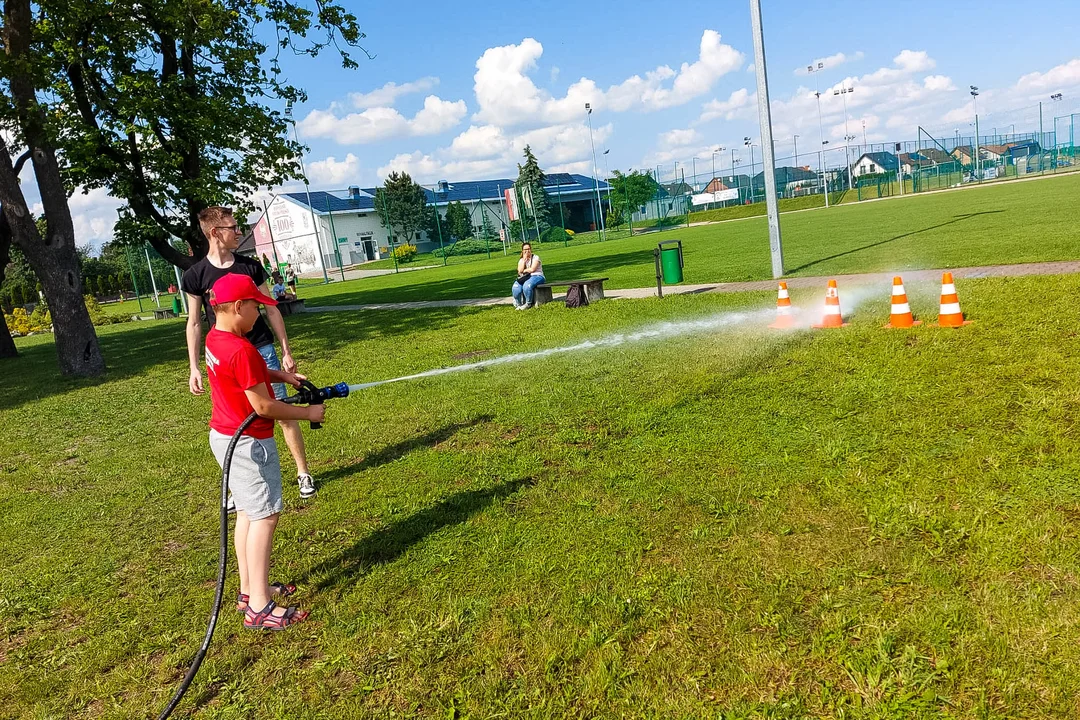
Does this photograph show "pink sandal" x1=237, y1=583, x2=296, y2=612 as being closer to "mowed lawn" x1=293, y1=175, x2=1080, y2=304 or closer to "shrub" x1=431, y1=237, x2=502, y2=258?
"mowed lawn" x1=293, y1=175, x2=1080, y2=304

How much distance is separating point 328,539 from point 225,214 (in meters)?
2.14

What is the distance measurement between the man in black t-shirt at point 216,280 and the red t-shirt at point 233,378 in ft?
2.18

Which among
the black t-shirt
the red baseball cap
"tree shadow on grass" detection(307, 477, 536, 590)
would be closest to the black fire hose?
the red baseball cap

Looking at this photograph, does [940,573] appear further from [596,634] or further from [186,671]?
[186,671]

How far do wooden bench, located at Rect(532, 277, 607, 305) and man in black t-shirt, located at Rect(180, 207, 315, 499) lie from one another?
28.5ft

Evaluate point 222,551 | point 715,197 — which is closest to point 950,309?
point 222,551

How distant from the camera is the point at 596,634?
2977mm

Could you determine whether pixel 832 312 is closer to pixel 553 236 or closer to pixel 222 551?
pixel 222 551

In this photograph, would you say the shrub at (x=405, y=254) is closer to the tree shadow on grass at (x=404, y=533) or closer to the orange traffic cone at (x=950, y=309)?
the orange traffic cone at (x=950, y=309)

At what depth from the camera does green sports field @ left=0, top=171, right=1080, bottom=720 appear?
268 cm

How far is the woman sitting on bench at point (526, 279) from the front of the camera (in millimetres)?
13672

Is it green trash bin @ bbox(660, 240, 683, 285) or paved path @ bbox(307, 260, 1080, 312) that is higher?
green trash bin @ bbox(660, 240, 683, 285)

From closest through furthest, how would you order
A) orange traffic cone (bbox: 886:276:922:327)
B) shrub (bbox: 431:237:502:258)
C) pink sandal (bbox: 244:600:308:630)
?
pink sandal (bbox: 244:600:308:630) < orange traffic cone (bbox: 886:276:922:327) < shrub (bbox: 431:237:502:258)

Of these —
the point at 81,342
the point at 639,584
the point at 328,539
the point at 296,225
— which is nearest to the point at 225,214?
the point at 328,539
